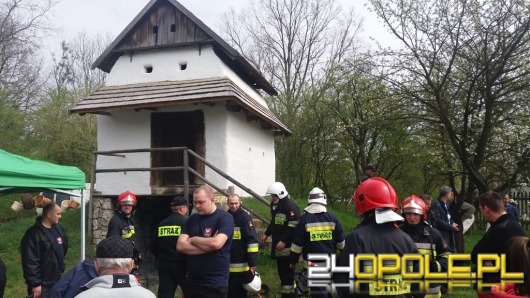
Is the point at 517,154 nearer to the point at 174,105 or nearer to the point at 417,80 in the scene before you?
the point at 417,80

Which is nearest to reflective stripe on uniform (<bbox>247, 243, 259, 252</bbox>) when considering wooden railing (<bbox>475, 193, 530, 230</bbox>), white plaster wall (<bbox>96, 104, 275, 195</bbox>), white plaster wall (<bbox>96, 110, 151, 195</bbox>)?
white plaster wall (<bbox>96, 104, 275, 195</bbox>)

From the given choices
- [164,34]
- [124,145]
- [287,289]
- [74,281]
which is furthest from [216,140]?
[74,281]

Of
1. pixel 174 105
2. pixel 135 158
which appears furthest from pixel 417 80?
pixel 135 158

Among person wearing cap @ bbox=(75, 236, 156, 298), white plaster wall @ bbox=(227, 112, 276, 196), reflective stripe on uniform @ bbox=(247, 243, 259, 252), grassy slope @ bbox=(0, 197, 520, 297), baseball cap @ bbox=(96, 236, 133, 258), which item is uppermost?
white plaster wall @ bbox=(227, 112, 276, 196)

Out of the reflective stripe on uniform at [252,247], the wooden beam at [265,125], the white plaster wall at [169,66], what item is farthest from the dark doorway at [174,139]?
the reflective stripe on uniform at [252,247]

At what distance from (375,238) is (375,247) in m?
0.06

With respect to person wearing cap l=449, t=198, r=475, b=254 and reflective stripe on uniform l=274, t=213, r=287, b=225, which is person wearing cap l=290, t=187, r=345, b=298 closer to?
reflective stripe on uniform l=274, t=213, r=287, b=225

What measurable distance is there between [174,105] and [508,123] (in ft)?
31.0

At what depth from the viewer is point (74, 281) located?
10.4 feet

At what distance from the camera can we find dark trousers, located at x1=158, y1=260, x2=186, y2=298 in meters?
5.61

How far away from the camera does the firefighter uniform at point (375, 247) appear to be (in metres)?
2.90

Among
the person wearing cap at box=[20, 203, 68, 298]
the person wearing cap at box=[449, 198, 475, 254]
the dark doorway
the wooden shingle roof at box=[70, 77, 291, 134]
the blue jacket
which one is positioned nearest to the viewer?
the blue jacket

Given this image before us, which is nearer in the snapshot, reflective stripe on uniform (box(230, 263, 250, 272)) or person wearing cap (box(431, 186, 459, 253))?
reflective stripe on uniform (box(230, 263, 250, 272))

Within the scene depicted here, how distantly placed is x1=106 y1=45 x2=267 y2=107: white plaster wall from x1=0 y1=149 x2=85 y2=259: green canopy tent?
244 inches
